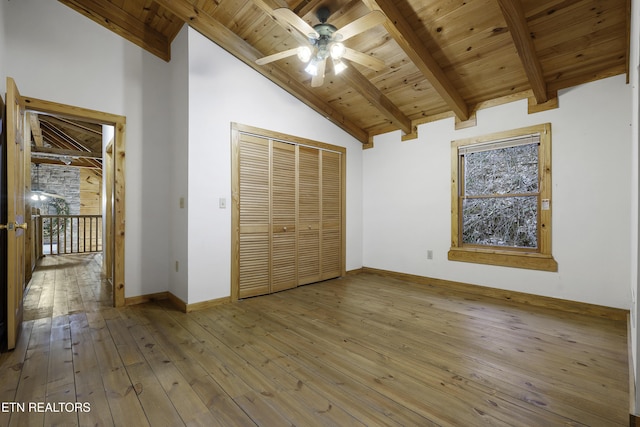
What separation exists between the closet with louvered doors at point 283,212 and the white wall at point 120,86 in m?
0.99

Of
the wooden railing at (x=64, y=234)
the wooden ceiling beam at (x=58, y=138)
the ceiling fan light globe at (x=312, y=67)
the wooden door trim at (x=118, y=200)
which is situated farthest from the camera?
the wooden ceiling beam at (x=58, y=138)

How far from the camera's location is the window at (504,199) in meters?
3.28

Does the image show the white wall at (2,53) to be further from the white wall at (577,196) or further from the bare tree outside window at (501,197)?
the bare tree outside window at (501,197)

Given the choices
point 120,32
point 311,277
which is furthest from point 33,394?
point 120,32

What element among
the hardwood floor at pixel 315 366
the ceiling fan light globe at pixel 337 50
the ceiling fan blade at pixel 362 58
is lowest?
the hardwood floor at pixel 315 366

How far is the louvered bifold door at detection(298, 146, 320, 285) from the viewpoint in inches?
163

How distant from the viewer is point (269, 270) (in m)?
3.72

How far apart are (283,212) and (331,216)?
97 centimetres

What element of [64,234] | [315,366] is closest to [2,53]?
[315,366]

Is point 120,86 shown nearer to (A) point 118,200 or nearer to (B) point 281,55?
(A) point 118,200

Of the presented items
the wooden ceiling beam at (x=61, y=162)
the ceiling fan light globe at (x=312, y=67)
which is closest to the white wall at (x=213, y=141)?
the ceiling fan light globe at (x=312, y=67)

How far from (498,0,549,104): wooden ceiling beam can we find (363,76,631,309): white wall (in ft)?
1.00

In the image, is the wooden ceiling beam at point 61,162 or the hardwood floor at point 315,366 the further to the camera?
the wooden ceiling beam at point 61,162

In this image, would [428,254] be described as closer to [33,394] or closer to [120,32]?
[33,394]
